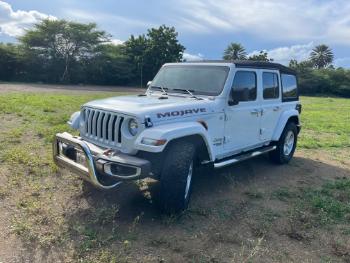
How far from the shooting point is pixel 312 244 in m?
4.04

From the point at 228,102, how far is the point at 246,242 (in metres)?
2.11

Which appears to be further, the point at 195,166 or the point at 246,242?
the point at 195,166

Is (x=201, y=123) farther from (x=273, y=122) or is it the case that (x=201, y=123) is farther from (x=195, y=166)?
(x=273, y=122)

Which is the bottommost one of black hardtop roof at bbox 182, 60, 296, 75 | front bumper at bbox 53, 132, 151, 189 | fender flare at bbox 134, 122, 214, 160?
front bumper at bbox 53, 132, 151, 189

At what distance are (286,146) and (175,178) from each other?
Result: 4038 mm

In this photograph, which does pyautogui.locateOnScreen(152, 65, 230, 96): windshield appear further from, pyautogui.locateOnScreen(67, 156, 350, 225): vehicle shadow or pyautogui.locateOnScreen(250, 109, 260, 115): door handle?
pyautogui.locateOnScreen(67, 156, 350, 225): vehicle shadow

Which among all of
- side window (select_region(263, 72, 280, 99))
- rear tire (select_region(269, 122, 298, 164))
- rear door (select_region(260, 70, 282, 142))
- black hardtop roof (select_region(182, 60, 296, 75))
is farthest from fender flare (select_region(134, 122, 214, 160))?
rear tire (select_region(269, 122, 298, 164))

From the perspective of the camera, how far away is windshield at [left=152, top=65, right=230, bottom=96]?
5.41 m

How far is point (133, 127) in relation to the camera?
14.1 feet

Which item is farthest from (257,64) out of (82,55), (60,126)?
(82,55)

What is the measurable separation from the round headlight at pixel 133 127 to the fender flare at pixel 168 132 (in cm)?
13

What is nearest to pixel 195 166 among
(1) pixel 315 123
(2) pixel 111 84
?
(1) pixel 315 123

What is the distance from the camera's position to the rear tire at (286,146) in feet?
23.4

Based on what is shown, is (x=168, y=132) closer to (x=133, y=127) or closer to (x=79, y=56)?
(x=133, y=127)
